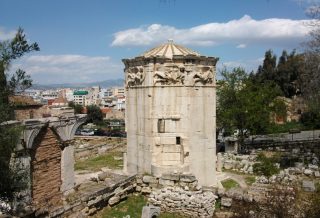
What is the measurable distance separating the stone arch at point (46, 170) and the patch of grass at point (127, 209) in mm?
1448

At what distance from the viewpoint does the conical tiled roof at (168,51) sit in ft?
45.5

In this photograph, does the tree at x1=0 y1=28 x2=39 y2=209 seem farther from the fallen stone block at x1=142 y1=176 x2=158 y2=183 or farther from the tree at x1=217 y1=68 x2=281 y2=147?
the tree at x1=217 y1=68 x2=281 y2=147

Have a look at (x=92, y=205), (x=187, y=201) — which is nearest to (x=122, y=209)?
(x=92, y=205)

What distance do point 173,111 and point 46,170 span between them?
182 inches

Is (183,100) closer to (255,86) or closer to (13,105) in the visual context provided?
(13,105)

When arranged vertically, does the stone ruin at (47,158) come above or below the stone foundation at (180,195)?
above

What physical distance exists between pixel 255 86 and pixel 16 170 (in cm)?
2407

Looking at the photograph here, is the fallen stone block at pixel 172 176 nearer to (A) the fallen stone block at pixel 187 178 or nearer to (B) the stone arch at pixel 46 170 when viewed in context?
(A) the fallen stone block at pixel 187 178

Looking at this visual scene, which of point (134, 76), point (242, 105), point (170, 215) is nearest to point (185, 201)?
point (170, 215)

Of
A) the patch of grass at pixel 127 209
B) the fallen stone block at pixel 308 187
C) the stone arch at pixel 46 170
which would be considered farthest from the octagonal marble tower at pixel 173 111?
the fallen stone block at pixel 308 187

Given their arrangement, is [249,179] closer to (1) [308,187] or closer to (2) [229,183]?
(2) [229,183]

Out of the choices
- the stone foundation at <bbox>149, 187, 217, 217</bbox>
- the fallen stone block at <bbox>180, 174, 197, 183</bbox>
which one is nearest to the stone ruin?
the stone foundation at <bbox>149, 187, 217, 217</bbox>

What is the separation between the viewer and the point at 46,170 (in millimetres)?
12312

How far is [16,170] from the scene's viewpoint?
8602 millimetres
